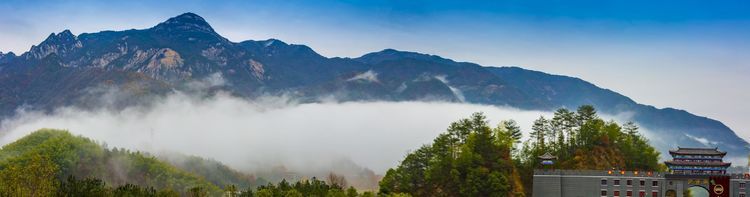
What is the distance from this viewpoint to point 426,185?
138 m

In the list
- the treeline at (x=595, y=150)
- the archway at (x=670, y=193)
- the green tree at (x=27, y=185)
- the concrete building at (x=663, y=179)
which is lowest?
the green tree at (x=27, y=185)

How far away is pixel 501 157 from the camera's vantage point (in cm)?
13650

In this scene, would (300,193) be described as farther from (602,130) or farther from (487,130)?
(602,130)

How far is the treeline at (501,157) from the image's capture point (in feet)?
433

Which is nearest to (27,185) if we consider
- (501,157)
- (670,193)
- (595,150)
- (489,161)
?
(489,161)

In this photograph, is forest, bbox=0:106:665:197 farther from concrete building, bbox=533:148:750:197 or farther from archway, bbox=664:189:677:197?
archway, bbox=664:189:677:197

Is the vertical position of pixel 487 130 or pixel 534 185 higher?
pixel 487 130

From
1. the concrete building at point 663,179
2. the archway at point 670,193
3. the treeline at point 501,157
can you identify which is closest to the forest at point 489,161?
the treeline at point 501,157

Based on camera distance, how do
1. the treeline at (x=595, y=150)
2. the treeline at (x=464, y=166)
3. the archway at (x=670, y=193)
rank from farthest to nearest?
1. the treeline at (x=595, y=150)
2. the treeline at (x=464, y=166)
3. the archway at (x=670, y=193)

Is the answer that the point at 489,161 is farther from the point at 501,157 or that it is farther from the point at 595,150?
the point at 595,150

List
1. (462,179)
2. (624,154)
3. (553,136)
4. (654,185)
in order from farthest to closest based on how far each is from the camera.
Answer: (553,136) → (624,154) → (462,179) → (654,185)

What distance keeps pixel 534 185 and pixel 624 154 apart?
22.6 metres

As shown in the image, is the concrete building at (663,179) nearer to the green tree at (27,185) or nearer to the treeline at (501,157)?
the treeline at (501,157)

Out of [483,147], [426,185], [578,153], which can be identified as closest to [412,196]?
[426,185]
